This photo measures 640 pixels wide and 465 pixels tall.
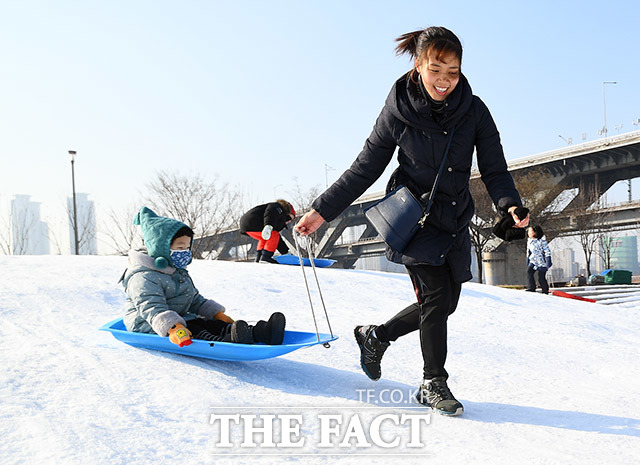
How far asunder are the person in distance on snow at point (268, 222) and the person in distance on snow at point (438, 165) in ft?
19.4

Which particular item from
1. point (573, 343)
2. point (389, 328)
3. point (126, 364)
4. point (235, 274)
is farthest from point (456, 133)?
point (235, 274)

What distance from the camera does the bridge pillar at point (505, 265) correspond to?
31.7 metres

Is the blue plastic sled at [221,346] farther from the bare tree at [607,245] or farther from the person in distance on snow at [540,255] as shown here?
the bare tree at [607,245]

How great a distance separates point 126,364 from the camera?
8.58 feet

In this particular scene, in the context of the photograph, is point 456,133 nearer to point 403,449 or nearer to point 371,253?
point 403,449

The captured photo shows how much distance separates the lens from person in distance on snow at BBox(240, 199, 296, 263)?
27.8 feet

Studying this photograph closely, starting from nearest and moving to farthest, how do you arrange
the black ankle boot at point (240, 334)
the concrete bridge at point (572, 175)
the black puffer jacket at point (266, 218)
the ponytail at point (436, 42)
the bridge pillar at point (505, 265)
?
the ponytail at point (436, 42), the black ankle boot at point (240, 334), the black puffer jacket at point (266, 218), the concrete bridge at point (572, 175), the bridge pillar at point (505, 265)

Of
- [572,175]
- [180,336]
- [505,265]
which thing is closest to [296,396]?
[180,336]

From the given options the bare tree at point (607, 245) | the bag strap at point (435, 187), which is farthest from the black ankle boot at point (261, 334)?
the bare tree at point (607, 245)

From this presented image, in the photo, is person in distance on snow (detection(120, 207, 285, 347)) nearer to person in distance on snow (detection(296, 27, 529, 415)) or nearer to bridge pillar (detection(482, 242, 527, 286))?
person in distance on snow (detection(296, 27, 529, 415))

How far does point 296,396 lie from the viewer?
8.07 ft

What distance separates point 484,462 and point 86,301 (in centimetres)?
342

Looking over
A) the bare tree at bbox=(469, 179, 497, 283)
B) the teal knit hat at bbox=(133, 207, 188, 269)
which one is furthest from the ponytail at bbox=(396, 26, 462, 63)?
the bare tree at bbox=(469, 179, 497, 283)

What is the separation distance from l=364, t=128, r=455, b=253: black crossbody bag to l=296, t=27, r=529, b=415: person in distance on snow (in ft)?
0.13
